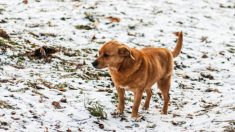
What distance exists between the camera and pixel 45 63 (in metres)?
8.66

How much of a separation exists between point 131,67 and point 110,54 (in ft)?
1.31

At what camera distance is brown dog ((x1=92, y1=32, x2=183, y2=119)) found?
6.52 meters

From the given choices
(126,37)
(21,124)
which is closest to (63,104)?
(21,124)

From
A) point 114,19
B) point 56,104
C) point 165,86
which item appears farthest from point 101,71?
point 114,19

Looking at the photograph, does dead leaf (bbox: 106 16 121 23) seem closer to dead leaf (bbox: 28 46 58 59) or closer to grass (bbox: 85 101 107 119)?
dead leaf (bbox: 28 46 58 59)

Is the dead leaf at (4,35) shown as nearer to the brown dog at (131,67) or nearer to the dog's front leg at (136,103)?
the brown dog at (131,67)

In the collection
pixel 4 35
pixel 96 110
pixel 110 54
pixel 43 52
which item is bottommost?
pixel 96 110

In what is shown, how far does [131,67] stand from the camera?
667cm

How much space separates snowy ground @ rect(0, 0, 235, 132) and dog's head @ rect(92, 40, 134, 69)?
0.76 meters

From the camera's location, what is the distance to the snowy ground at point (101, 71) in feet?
20.9

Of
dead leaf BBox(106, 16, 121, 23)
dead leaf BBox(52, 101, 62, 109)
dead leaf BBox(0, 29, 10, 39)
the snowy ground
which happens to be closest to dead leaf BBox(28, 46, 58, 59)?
the snowy ground

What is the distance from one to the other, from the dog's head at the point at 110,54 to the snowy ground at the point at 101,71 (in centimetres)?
76

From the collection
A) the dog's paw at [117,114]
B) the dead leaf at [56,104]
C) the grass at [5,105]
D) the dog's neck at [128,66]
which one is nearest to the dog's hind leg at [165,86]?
the dog's paw at [117,114]

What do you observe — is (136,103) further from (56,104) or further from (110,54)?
(56,104)
